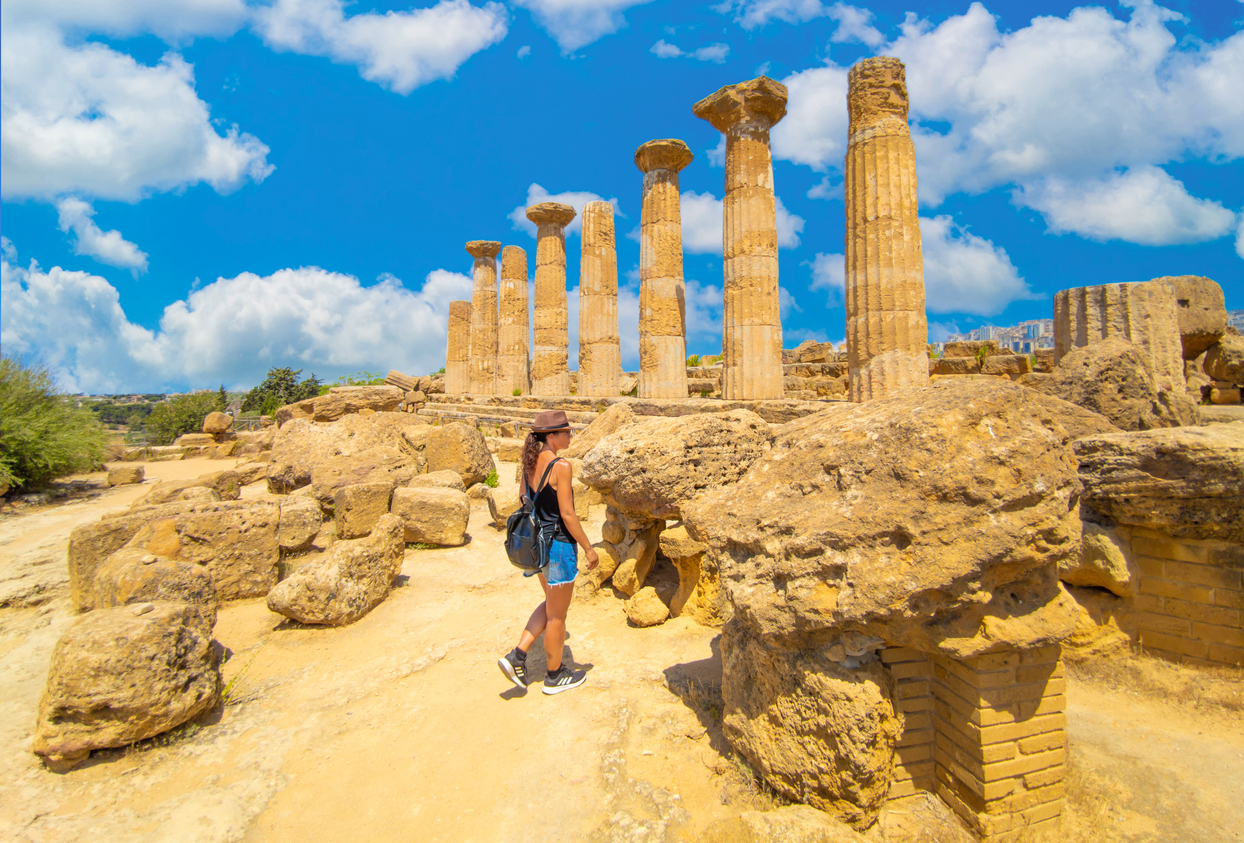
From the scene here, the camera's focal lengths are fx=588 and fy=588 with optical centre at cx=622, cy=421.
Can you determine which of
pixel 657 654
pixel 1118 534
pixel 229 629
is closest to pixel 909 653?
pixel 657 654

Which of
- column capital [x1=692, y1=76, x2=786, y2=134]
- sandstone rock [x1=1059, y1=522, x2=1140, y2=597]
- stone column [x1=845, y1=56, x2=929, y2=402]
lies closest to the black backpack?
sandstone rock [x1=1059, y1=522, x2=1140, y2=597]

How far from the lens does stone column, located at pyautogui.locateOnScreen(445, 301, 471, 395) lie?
69.3ft

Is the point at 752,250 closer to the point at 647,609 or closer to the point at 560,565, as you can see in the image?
the point at 647,609

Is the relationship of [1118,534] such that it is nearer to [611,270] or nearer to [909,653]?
[909,653]

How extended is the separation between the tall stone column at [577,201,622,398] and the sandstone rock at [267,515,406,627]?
1028 cm

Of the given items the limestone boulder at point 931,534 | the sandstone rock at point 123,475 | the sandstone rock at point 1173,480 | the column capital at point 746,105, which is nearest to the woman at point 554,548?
the limestone boulder at point 931,534

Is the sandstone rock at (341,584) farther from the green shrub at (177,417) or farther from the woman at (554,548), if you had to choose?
the green shrub at (177,417)

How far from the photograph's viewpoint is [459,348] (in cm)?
2111

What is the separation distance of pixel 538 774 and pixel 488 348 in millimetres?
18498

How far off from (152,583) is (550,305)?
1376cm

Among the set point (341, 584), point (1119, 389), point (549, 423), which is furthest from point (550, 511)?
point (1119, 389)

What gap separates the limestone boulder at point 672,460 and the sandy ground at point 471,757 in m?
0.98

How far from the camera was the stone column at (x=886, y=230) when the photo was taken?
314 inches

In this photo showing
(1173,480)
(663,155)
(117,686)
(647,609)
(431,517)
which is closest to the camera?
(117,686)
